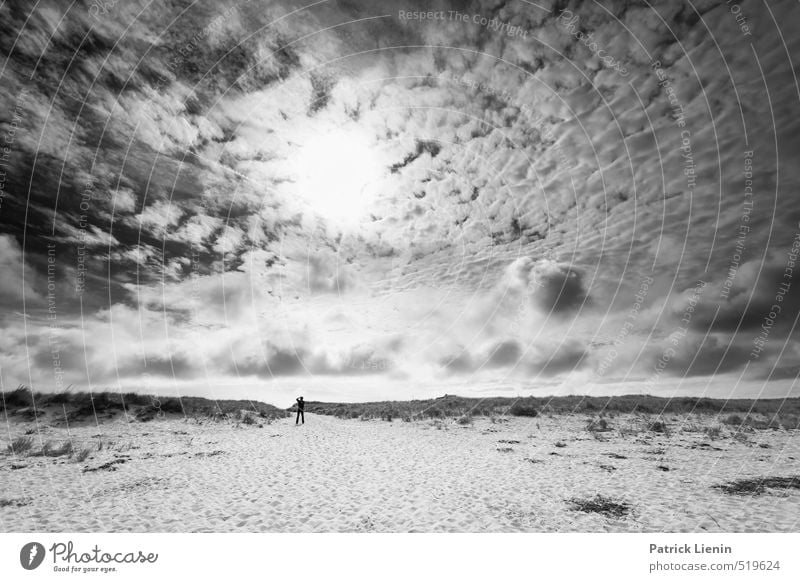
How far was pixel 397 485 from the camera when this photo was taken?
1180cm

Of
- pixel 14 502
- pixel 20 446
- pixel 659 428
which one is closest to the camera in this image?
pixel 14 502

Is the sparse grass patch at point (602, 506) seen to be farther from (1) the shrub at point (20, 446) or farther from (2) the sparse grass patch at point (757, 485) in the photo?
(1) the shrub at point (20, 446)

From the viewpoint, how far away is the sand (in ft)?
28.0

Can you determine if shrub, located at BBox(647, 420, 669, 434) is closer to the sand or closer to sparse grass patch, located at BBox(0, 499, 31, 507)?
the sand

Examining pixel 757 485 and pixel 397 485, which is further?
pixel 397 485

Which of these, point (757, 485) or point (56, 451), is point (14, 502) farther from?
point (757, 485)

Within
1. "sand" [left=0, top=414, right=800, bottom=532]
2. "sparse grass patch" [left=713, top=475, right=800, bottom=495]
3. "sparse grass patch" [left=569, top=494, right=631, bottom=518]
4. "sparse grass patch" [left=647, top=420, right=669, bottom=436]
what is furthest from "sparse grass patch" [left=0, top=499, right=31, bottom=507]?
"sparse grass patch" [left=647, top=420, right=669, bottom=436]

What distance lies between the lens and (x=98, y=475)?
12.6m

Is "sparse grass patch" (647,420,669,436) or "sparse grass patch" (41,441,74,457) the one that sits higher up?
"sparse grass patch" (41,441,74,457)

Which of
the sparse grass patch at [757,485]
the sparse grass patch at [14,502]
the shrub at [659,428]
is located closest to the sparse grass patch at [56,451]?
the sparse grass patch at [14,502]

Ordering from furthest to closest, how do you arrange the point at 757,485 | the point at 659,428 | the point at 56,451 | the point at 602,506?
1. the point at 659,428
2. the point at 56,451
3. the point at 757,485
4. the point at 602,506

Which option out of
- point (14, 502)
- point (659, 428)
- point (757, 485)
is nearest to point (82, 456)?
point (14, 502)
